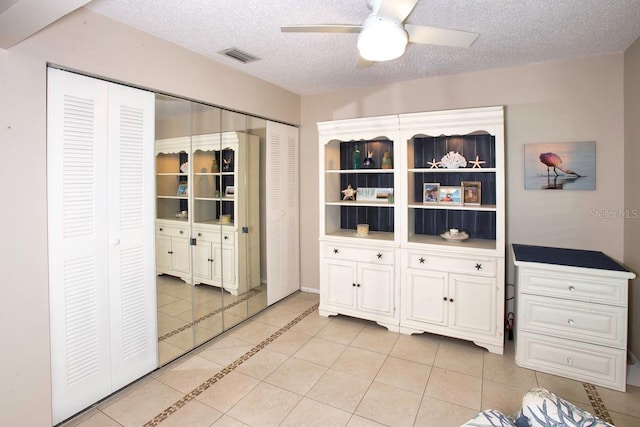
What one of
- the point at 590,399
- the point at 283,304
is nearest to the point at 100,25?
the point at 283,304

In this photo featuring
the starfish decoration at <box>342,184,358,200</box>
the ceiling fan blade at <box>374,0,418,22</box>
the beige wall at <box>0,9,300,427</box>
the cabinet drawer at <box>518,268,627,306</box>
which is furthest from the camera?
the starfish decoration at <box>342,184,358,200</box>

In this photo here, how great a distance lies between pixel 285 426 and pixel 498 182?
8.22 feet

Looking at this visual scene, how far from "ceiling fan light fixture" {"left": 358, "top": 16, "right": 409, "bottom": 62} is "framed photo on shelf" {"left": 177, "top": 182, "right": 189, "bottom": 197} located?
185 centimetres

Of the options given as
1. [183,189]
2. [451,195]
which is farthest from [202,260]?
[451,195]

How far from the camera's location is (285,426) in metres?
2.08

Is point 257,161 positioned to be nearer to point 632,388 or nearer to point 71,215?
point 71,215

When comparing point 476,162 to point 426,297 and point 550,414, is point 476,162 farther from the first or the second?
point 550,414

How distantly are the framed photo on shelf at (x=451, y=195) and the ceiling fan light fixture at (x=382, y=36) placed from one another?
1983mm

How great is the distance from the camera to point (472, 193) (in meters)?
3.36

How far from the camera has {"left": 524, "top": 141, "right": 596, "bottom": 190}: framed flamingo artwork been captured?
2.98 meters

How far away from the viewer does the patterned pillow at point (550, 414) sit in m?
1.44

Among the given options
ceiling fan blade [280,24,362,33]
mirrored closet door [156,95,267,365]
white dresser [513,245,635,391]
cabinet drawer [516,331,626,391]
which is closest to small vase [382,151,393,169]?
mirrored closet door [156,95,267,365]

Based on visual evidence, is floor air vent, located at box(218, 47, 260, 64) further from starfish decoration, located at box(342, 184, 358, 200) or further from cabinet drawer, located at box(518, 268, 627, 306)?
cabinet drawer, located at box(518, 268, 627, 306)

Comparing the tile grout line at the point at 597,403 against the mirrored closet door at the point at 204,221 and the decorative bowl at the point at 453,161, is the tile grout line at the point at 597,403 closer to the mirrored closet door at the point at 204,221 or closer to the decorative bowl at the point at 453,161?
the decorative bowl at the point at 453,161
